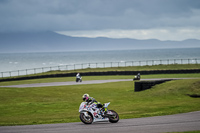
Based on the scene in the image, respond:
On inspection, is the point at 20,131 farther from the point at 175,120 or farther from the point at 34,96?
the point at 34,96

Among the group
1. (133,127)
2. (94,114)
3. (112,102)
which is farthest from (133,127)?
(112,102)

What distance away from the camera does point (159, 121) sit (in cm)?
1683

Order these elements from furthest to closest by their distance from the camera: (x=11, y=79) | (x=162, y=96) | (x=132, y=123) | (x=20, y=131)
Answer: (x=11, y=79) → (x=162, y=96) → (x=132, y=123) → (x=20, y=131)

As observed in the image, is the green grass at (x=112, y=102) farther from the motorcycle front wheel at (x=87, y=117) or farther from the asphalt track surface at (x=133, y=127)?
the asphalt track surface at (x=133, y=127)

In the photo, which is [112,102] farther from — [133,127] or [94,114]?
[133,127]

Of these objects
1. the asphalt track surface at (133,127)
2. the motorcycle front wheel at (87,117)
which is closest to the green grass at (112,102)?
the motorcycle front wheel at (87,117)

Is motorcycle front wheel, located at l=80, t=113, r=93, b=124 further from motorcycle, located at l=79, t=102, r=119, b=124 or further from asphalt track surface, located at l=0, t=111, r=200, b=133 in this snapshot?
asphalt track surface, located at l=0, t=111, r=200, b=133

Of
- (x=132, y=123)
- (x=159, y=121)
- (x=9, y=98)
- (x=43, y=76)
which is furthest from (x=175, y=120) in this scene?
(x=43, y=76)

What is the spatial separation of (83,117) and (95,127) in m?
1.35

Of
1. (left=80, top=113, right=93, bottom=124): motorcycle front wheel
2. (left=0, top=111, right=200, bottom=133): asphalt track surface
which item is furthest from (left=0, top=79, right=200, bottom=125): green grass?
(left=0, top=111, right=200, bottom=133): asphalt track surface

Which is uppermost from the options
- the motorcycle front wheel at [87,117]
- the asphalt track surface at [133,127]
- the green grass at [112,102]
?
the motorcycle front wheel at [87,117]

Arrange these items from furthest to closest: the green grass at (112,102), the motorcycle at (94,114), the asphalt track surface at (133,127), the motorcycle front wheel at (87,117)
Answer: the green grass at (112,102)
the motorcycle front wheel at (87,117)
the motorcycle at (94,114)
the asphalt track surface at (133,127)

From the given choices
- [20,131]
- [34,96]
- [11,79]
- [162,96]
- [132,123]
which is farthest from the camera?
[11,79]

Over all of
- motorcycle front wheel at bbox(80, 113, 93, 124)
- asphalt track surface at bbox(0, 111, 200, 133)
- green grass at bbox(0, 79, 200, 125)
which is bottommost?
green grass at bbox(0, 79, 200, 125)
